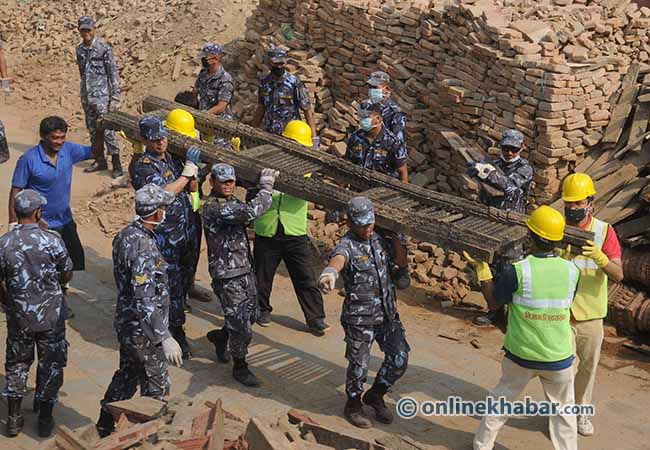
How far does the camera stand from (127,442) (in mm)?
5559

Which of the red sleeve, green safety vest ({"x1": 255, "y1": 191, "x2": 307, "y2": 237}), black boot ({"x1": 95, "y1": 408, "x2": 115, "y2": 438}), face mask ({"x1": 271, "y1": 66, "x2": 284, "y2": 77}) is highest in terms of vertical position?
the red sleeve

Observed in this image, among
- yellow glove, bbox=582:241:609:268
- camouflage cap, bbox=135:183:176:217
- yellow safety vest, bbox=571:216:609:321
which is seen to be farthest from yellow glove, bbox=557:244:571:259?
camouflage cap, bbox=135:183:176:217

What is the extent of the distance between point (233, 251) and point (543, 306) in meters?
2.60

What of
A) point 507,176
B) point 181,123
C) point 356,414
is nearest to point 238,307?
point 356,414

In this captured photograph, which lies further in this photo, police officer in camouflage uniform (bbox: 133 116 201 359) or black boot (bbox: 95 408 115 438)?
police officer in camouflage uniform (bbox: 133 116 201 359)

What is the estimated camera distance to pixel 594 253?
6.45 m

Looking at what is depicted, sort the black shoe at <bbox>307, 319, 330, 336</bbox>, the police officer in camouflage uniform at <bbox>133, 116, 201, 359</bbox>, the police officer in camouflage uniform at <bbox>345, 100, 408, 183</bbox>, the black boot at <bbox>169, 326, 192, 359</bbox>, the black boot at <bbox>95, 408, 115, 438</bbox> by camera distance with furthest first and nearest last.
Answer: the police officer in camouflage uniform at <bbox>345, 100, 408, 183</bbox> → the black shoe at <bbox>307, 319, 330, 336</bbox> → the black boot at <bbox>169, 326, 192, 359</bbox> → the police officer in camouflage uniform at <bbox>133, 116, 201, 359</bbox> → the black boot at <bbox>95, 408, 115, 438</bbox>

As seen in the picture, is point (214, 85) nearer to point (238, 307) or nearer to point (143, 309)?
point (238, 307)

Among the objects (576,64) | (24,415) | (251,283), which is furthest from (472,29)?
(24,415)

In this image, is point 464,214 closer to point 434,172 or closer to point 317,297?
point 317,297

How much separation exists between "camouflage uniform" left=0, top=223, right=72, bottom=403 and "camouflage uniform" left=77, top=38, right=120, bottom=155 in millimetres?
5980

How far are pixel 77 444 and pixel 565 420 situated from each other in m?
3.21

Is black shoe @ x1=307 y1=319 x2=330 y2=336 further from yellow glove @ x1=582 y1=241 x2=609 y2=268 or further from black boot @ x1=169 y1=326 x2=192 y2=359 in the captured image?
yellow glove @ x1=582 y1=241 x2=609 y2=268

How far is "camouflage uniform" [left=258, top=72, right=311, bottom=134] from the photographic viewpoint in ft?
34.0
